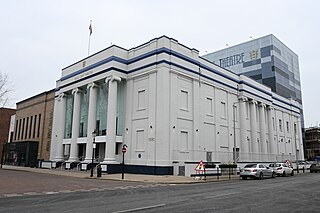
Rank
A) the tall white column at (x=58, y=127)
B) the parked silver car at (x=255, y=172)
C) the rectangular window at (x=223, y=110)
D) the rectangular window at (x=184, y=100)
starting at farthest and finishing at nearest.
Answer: the tall white column at (x=58, y=127) → the rectangular window at (x=223, y=110) → the rectangular window at (x=184, y=100) → the parked silver car at (x=255, y=172)

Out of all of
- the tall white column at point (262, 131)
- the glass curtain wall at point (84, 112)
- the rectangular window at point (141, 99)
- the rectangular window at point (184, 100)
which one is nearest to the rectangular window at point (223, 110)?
the rectangular window at point (184, 100)

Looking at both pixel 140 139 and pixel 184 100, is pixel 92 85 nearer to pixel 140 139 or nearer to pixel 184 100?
Result: pixel 140 139

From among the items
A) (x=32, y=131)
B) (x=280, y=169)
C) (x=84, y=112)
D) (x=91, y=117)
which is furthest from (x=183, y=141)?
(x=32, y=131)

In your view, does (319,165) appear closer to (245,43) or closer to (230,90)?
(230,90)

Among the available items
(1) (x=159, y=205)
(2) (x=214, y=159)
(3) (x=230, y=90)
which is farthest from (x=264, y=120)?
(1) (x=159, y=205)

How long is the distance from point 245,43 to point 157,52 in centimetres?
5329

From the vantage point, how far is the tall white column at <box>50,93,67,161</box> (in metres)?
42.8

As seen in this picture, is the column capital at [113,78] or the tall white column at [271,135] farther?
the tall white column at [271,135]

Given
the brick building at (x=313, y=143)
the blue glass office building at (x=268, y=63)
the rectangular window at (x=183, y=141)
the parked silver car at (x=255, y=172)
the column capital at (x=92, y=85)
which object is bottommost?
the parked silver car at (x=255, y=172)

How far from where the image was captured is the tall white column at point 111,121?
32888 millimetres

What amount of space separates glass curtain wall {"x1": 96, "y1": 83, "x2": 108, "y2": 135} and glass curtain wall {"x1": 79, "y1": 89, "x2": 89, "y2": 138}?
3.33 meters

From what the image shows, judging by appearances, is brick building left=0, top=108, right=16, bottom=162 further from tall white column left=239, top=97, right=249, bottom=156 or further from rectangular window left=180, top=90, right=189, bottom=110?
tall white column left=239, top=97, right=249, bottom=156

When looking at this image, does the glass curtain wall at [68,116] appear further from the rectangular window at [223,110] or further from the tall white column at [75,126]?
the rectangular window at [223,110]

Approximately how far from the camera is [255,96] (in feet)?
156
